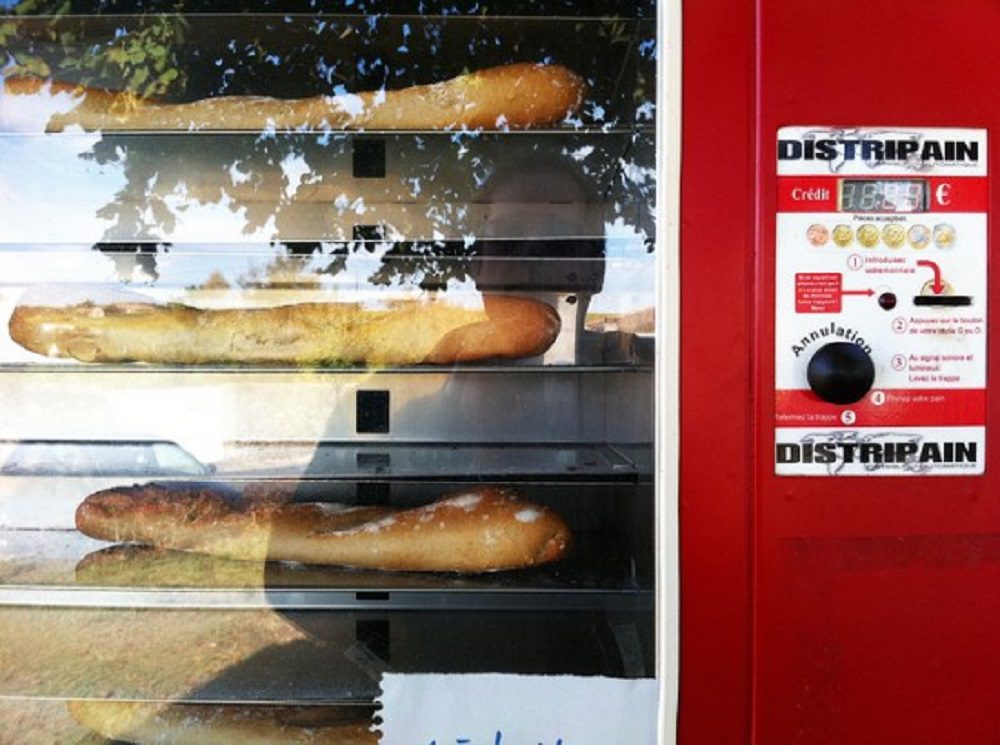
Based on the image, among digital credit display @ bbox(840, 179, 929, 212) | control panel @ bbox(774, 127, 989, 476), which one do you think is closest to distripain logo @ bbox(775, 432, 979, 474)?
control panel @ bbox(774, 127, 989, 476)

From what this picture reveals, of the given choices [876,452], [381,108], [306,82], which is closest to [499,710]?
[876,452]

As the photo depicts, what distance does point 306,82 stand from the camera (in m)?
1.57

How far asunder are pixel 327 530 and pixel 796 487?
862 millimetres

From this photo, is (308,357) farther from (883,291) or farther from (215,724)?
(883,291)

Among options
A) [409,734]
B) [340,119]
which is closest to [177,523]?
[409,734]

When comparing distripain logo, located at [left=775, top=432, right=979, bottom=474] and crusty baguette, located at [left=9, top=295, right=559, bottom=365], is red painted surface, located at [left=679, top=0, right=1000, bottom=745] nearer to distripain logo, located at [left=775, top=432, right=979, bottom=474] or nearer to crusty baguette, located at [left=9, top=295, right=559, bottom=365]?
distripain logo, located at [left=775, top=432, right=979, bottom=474]

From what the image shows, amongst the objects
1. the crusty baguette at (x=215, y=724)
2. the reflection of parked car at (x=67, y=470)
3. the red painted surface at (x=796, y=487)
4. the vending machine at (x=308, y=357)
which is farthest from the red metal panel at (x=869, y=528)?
the reflection of parked car at (x=67, y=470)

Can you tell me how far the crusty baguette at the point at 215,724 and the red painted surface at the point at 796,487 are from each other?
67 centimetres

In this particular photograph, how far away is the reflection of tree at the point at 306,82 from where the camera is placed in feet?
4.65

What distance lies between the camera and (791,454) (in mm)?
1056

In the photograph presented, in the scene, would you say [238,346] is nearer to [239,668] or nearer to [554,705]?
[239,668]

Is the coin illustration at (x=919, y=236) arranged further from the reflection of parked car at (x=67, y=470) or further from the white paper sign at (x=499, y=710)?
the reflection of parked car at (x=67, y=470)

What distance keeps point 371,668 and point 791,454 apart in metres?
0.79

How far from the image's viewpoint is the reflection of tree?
142cm
